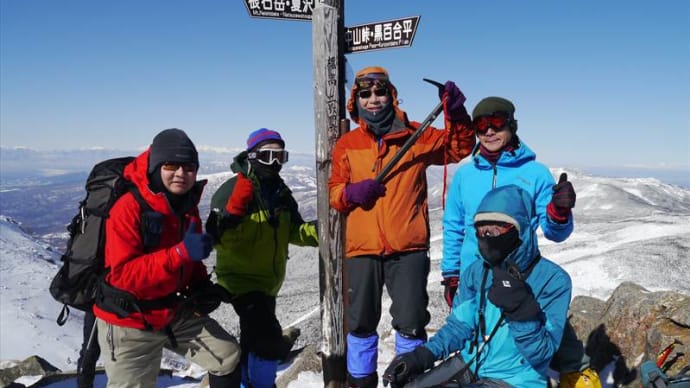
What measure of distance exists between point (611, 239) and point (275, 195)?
Result: 27.1 meters

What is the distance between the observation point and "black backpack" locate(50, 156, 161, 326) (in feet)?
13.4

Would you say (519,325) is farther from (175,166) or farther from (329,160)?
Result: (175,166)

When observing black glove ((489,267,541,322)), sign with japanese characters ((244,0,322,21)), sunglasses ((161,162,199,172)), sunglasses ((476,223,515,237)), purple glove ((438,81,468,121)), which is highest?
sign with japanese characters ((244,0,322,21))

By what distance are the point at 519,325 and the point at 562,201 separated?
1.21 m

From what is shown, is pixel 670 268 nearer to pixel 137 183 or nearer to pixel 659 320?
pixel 659 320

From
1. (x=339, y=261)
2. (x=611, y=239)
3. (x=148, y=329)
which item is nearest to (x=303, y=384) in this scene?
(x=339, y=261)

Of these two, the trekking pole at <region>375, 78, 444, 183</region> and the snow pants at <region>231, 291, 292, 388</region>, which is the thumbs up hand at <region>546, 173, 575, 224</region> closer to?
the trekking pole at <region>375, 78, 444, 183</region>

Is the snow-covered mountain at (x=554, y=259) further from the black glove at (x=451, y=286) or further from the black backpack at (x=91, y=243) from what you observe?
the black glove at (x=451, y=286)

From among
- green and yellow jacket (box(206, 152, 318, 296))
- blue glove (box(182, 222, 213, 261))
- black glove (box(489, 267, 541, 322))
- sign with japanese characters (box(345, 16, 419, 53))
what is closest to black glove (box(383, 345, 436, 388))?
black glove (box(489, 267, 541, 322))

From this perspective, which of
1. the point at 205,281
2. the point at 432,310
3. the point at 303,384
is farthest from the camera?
the point at 432,310

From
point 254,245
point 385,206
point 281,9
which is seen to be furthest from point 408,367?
point 281,9

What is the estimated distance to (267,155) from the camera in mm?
5309

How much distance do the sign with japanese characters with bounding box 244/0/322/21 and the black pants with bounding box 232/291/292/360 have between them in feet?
11.2

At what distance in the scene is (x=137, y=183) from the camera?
13.5 feet
